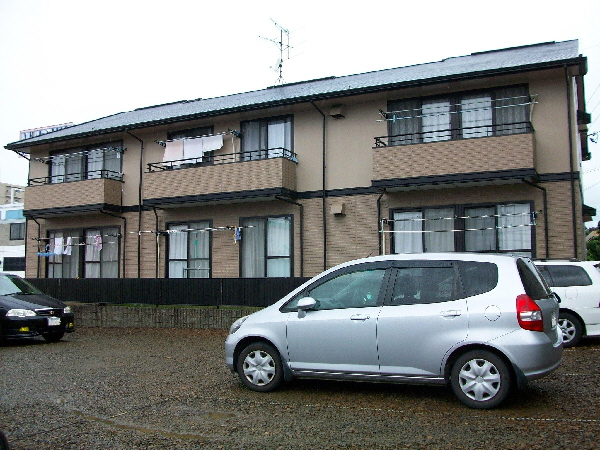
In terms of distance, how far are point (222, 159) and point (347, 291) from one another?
1177 cm

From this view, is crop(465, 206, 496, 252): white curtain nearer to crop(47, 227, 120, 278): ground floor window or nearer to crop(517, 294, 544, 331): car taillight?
crop(517, 294, 544, 331): car taillight

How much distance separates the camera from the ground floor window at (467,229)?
1458cm

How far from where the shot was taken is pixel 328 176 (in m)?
17.1

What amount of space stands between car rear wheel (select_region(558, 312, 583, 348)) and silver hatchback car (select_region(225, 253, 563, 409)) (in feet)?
13.6

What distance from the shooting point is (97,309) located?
17.4 m

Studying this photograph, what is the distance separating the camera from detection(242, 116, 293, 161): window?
704 inches

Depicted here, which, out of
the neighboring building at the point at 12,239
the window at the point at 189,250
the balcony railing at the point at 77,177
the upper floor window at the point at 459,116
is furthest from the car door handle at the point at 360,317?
the neighboring building at the point at 12,239

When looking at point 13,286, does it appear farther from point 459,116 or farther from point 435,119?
point 459,116

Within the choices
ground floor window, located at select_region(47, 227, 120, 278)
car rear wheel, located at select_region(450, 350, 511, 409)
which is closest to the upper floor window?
car rear wheel, located at select_region(450, 350, 511, 409)

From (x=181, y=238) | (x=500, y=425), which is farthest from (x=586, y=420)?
(x=181, y=238)

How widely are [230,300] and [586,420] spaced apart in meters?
11.0

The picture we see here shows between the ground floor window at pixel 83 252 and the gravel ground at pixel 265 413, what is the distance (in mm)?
11070

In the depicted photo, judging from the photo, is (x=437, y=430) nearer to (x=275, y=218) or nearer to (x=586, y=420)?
(x=586, y=420)

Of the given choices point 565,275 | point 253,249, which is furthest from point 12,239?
point 565,275
